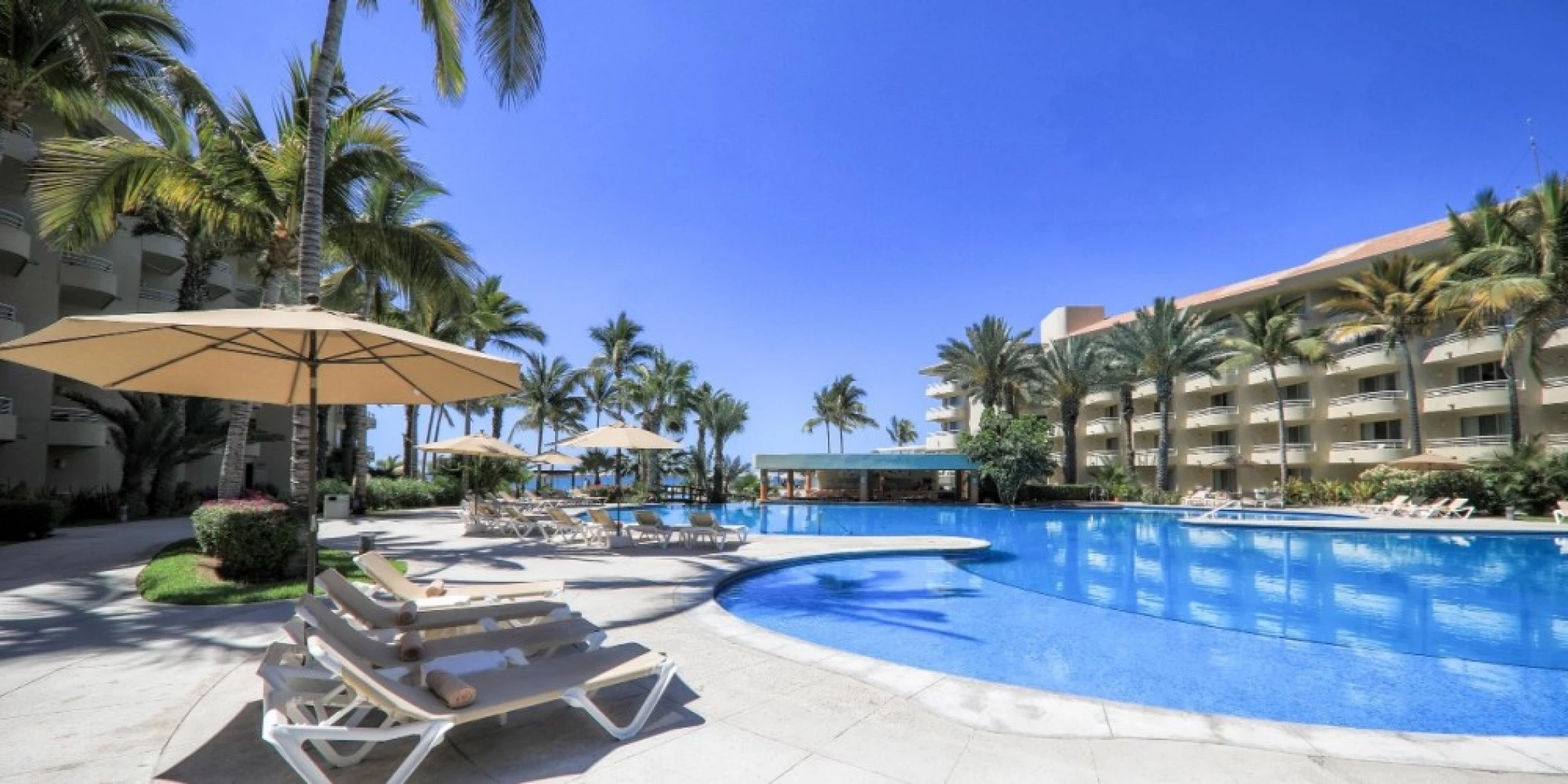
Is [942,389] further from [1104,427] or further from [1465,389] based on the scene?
[1465,389]

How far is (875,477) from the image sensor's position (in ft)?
132

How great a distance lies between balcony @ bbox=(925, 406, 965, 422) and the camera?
5416 cm

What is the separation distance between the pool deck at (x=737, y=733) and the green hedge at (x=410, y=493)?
17.3m

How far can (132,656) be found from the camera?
5.07 meters

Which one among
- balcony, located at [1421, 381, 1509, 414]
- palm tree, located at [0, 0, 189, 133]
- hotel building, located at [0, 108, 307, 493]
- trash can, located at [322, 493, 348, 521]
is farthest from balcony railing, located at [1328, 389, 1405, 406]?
hotel building, located at [0, 108, 307, 493]

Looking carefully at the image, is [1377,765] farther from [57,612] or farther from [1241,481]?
[1241,481]

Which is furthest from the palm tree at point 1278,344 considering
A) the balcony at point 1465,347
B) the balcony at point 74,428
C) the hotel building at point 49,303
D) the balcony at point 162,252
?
the balcony at point 162,252

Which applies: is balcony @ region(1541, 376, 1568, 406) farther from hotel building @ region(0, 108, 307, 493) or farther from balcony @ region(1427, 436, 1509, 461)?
hotel building @ region(0, 108, 307, 493)

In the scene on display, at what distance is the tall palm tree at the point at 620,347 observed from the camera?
3881 centimetres

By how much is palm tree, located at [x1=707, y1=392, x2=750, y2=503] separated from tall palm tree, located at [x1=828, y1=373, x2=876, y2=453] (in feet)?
62.8

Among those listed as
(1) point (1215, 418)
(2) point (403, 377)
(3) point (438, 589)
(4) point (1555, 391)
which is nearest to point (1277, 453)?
(1) point (1215, 418)

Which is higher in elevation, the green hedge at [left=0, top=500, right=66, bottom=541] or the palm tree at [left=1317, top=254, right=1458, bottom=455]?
the palm tree at [left=1317, top=254, right=1458, bottom=455]

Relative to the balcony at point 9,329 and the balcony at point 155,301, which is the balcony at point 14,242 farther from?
the balcony at point 155,301

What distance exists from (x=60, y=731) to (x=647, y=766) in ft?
10.9
